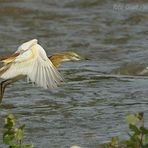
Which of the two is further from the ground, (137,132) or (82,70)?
(82,70)

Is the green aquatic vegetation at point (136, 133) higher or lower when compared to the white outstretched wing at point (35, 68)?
lower

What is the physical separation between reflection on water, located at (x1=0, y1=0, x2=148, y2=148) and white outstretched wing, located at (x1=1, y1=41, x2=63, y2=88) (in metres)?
0.57

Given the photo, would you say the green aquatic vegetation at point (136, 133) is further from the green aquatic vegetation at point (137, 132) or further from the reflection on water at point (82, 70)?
the reflection on water at point (82, 70)

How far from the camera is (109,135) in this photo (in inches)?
225

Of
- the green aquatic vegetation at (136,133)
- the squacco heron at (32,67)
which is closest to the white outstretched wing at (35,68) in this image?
the squacco heron at (32,67)

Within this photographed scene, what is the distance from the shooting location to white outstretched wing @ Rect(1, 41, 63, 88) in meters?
4.97

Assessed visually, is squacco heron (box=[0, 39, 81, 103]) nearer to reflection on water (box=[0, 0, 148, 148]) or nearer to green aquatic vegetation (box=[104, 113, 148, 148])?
reflection on water (box=[0, 0, 148, 148])

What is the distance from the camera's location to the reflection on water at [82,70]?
602cm

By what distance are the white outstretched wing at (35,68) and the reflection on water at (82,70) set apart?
0.57m

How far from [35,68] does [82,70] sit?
10.1 ft

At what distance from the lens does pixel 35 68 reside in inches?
Result: 204

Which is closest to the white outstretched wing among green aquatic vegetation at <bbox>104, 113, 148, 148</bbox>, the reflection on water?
the reflection on water

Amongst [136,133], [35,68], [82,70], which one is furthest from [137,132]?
[82,70]

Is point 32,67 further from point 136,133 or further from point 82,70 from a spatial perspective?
point 82,70
